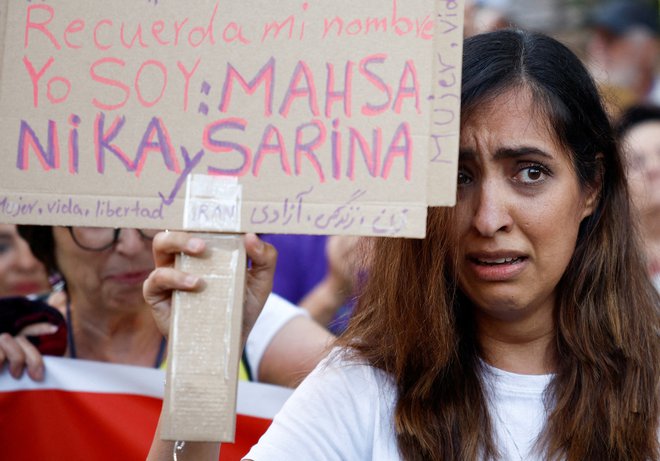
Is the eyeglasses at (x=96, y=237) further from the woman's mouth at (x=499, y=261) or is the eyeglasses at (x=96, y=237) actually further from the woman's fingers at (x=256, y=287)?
the woman's mouth at (x=499, y=261)

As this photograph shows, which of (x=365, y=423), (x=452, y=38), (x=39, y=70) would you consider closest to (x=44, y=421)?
(x=365, y=423)

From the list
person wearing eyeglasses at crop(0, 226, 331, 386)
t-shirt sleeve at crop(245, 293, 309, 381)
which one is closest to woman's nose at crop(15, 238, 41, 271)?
person wearing eyeglasses at crop(0, 226, 331, 386)

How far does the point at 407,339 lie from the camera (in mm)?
2166

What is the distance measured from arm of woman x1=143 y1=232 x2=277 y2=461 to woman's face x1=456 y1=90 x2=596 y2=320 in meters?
0.46

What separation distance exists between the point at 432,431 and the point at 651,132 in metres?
2.98

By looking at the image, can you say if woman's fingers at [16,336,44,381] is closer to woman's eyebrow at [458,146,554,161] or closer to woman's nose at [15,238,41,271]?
woman's eyebrow at [458,146,554,161]

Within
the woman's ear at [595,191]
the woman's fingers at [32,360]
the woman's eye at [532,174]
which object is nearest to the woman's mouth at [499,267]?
the woman's eye at [532,174]

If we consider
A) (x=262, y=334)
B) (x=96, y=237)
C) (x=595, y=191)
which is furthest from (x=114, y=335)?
(x=595, y=191)

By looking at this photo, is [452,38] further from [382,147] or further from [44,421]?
[44,421]

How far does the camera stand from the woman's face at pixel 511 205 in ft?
6.83

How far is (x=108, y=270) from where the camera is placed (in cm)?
291

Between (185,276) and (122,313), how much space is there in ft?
4.23

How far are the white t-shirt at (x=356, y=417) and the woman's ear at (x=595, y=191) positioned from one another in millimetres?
420

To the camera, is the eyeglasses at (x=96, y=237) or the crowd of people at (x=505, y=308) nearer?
the crowd of people at (x=505, y=308)
